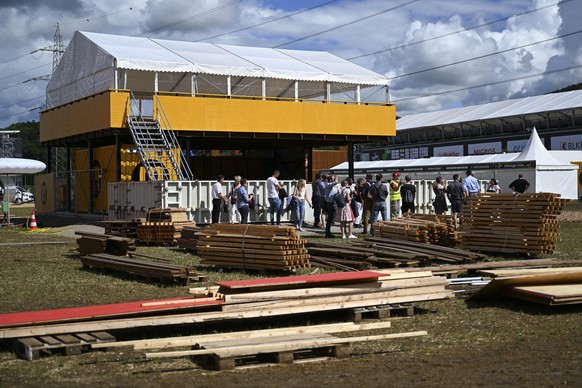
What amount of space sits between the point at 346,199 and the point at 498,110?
56.9 metres

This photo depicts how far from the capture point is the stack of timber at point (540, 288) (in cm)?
1159

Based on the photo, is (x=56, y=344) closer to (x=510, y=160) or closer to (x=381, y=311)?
(x=381, y=311)

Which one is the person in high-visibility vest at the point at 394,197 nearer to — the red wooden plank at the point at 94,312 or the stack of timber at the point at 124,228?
the stack of timber at the point at 124,228

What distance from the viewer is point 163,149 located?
1319 inches

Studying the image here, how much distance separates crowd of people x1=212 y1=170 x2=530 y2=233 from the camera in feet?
79.7

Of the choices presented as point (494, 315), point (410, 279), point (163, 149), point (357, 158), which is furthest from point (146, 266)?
point (357, 158)

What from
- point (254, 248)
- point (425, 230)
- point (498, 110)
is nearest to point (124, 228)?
point (254, 248)

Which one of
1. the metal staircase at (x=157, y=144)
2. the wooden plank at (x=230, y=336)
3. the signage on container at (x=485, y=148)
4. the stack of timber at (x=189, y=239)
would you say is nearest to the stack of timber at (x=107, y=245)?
the stack of timber at (x=189, y=239)

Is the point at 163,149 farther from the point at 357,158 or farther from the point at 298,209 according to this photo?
the point at 357,158

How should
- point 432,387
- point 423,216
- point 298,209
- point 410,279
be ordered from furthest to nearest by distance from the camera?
point 298,209 < point 423,216 < point 410,279 < point 432,387

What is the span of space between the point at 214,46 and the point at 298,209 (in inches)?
667

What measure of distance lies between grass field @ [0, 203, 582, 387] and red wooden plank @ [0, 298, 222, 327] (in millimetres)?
378

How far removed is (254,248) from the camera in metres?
15.9

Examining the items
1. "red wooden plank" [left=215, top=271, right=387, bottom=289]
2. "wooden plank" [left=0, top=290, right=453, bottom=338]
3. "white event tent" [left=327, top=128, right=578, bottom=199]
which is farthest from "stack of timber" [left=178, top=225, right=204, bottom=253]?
"white event tent" [left=327, top=128, right=578, bottom=199]
